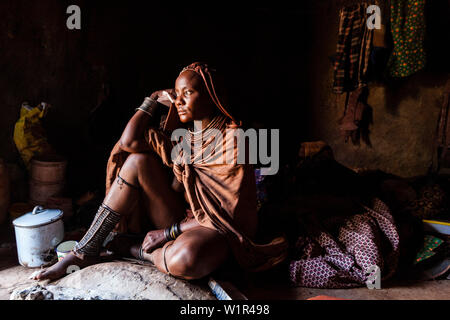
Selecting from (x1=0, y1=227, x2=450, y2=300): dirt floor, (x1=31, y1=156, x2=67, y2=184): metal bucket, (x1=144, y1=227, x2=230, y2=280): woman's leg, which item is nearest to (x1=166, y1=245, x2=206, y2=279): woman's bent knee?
(x1=144, y1=227, x2=230, y2=280): woman's leg

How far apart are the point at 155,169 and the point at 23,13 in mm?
2546

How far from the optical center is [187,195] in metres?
2.06

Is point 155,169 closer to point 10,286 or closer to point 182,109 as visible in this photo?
point 182,109

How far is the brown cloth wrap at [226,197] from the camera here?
188 centimetres

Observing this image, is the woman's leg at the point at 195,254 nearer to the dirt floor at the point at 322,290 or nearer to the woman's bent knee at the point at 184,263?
the woman's bent knee at the point at 184,263

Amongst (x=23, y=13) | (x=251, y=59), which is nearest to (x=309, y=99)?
(x=251, y=59)

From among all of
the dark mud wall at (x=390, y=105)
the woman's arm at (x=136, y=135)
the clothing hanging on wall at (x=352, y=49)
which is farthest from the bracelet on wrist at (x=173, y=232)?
the dark mud wall at (x=390, y=105)

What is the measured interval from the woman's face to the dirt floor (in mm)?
1203

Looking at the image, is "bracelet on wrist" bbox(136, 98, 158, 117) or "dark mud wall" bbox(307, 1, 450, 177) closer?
"bracelet on wrist" bbox(136, 98, 158, 117)

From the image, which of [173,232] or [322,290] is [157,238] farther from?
[322,290]

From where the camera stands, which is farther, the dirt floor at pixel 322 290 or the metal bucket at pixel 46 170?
the metal bucket at pixel 46 170

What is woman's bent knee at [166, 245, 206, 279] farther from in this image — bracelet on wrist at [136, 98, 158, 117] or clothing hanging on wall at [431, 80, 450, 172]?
clothing hanging on wall at [431, 80, 450, 172]

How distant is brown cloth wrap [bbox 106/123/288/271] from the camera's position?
188 centimetres

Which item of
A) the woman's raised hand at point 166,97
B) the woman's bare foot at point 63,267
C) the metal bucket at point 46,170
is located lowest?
the woman's bare foot at point 63,267
